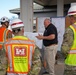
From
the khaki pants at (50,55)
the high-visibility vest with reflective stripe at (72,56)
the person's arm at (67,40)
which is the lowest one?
the khaki pants at (50,55)

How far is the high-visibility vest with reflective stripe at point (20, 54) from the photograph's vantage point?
3338 mm

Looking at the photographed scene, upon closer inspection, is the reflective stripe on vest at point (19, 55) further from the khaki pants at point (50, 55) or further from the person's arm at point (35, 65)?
the khaki pants at point (50, 55)

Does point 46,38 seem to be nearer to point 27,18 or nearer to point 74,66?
point 74,66

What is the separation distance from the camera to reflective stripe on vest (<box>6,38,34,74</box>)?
334 centimetres

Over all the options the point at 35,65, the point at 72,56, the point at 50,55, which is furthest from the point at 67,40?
the point at 50,55

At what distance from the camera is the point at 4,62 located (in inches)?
132

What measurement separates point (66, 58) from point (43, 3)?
25.5 meters

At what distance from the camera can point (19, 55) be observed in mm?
3350

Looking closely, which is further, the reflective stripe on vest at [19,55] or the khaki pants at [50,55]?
the khaki pants at [50,55]

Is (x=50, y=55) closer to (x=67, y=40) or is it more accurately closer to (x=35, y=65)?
(x=67, y=40)

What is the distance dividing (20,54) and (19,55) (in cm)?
2

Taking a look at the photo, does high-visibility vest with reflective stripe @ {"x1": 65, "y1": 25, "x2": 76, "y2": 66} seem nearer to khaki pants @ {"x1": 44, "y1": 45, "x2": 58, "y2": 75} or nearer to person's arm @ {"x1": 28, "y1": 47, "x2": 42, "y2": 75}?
person's arm @ {"x1": 28, "y1": 47, "x2": 42, "y2": 75}

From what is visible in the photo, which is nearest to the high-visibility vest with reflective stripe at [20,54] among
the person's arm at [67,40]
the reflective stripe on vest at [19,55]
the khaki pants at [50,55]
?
the reflective stripe on vest at [19,55]

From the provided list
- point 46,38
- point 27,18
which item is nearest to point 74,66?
point 46,38
